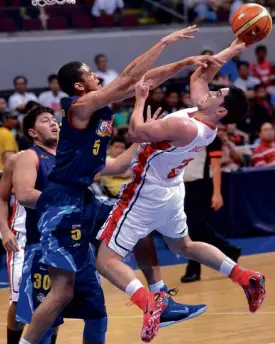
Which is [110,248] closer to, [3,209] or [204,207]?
[3,209]

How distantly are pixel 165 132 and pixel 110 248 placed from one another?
2.96ft

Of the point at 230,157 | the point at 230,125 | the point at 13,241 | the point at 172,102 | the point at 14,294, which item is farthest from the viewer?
the point at 172,102

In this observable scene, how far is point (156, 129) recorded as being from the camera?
6.97m

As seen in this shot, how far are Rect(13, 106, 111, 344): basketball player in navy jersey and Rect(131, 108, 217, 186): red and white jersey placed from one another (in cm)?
63

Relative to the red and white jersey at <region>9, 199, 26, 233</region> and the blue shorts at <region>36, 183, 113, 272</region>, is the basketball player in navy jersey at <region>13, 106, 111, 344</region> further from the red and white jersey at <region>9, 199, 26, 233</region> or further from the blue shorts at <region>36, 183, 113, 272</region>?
the red and white jersey at <region>9, 199, 26, 233</region>

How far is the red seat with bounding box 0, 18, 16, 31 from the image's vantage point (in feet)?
59.1

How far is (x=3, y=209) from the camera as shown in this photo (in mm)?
7410

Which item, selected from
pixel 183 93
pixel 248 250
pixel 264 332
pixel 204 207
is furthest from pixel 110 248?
pixel 183 93

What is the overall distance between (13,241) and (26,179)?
52 centimetres

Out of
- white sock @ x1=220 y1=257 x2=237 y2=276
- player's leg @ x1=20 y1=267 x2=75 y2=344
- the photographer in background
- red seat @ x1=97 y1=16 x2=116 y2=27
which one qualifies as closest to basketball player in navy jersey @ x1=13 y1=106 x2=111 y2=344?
player's leg @ x1=20 y1=267 x2=75 y2=344

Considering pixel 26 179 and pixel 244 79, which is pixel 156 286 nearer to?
pixel 26 179

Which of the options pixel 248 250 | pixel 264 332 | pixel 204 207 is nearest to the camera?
pixel 264 332

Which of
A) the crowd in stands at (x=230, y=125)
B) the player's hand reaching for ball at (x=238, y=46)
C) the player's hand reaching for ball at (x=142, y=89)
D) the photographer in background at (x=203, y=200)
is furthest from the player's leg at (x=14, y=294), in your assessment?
the crowd in stands at (x=230, y=125)

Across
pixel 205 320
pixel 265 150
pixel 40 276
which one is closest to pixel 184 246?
pixel 40 276
